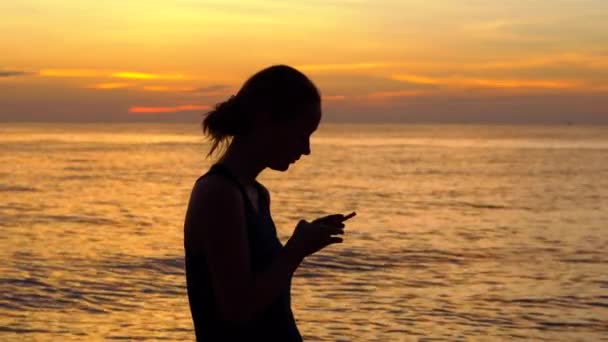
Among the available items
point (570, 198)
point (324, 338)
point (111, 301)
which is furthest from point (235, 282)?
point (570, 198)

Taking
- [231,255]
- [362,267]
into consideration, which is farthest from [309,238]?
[362,267]

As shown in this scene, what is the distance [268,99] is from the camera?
261 centimetres

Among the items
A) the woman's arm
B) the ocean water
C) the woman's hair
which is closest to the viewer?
the woman's arm

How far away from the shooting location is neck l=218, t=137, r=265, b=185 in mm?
2609

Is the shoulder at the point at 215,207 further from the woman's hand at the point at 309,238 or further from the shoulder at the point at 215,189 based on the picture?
the woman's hand at the point at 309,238

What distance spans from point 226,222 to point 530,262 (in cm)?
1751

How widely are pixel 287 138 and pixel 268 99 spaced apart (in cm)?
12

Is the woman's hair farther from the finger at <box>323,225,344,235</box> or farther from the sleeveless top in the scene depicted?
the finger at <box>323,225,344,235</box>

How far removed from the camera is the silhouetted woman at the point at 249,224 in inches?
98.3

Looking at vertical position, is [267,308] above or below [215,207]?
below

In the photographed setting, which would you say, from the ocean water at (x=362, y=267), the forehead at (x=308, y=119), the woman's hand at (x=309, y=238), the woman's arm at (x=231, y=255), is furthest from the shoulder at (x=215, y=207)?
the ocean water at (x=362, y=267)

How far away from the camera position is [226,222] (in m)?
2.49

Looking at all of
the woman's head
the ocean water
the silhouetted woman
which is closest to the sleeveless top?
the silhouetted woman

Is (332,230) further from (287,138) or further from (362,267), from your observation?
(362,267)
